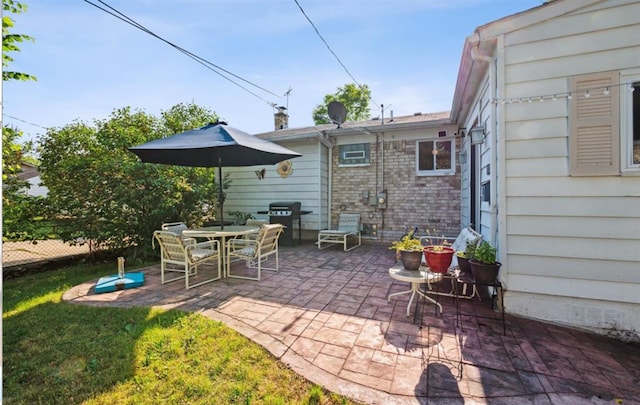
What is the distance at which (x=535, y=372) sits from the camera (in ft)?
7.01

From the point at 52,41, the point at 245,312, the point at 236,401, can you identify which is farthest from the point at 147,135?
the point at 236,401

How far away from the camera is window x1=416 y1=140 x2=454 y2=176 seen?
6919mm

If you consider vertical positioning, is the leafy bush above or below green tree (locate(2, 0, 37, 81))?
below

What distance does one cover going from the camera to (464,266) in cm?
338

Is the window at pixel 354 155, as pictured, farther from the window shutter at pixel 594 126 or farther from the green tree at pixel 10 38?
the green tree at pixel 10 38

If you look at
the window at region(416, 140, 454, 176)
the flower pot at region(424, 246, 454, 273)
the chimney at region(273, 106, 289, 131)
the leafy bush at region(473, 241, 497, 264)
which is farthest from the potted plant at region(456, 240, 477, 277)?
the chimney at region(273, 106, 289, 131)

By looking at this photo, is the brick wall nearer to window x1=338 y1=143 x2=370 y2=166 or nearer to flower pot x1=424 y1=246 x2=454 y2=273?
window x1=338 y1=143 x2=370 y2=166

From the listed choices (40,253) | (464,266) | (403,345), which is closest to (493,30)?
(464,266)

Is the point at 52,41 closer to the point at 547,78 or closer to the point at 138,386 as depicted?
the point at 138,386

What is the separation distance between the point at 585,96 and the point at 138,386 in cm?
456

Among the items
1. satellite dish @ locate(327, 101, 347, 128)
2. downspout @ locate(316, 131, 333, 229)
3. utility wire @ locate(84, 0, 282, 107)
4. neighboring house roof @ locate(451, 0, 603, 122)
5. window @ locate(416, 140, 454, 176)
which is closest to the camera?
neighboring house roof @ locate(451, 0, 603, 122)

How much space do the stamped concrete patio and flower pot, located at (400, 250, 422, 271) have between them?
0.48 m

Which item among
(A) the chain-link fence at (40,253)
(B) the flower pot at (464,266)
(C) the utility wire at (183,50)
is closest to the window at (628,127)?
(B) the flower pot at (464,266)

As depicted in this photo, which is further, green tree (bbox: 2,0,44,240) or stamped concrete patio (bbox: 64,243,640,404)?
green tree (bbox: 2,0,44,240)
